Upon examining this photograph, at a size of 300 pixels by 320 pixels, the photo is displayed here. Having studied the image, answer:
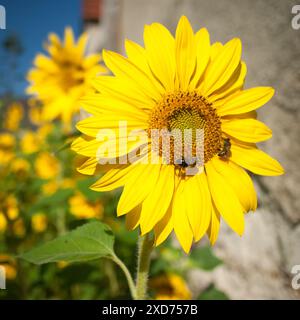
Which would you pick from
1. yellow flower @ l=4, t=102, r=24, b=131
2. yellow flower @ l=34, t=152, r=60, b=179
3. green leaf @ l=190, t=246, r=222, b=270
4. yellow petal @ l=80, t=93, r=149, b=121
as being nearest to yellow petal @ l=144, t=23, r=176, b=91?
yellow petal @ l=80, t=93, r=149, b=121

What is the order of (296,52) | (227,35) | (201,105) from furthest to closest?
(227,35) < (296,52) < (201,105)

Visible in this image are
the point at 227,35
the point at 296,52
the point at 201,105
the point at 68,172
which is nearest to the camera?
the point at 201,105

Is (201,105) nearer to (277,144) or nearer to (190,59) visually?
(190,59)

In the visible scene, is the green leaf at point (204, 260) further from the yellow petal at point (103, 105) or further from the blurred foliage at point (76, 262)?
the yellow petal at point (103, 105)

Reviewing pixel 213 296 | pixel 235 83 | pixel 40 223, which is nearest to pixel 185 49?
pixel 235 83

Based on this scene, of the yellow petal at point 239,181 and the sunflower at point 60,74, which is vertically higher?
the sunflower at point 60,74

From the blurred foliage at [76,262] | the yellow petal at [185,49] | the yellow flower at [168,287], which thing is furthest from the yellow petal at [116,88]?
the yellow flower at [168,287]
